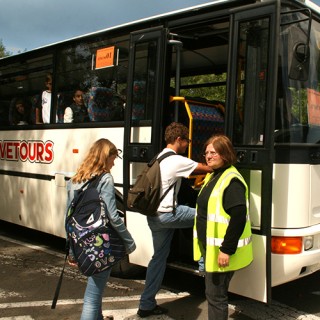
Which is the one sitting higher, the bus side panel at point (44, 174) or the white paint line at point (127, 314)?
the bus side panel at point (44, 174)

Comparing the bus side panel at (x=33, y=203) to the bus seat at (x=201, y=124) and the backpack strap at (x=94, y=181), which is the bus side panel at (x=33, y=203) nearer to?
the bus seat at (x=201, y=124)

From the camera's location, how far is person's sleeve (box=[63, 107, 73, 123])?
18.8ft

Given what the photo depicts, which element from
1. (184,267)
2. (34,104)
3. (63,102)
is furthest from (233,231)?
(34,104)

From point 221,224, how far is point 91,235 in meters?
0.95

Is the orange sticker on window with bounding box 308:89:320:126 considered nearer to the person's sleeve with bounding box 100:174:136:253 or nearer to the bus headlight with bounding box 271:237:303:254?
the bus headlight with bounding box 271:237:303:254

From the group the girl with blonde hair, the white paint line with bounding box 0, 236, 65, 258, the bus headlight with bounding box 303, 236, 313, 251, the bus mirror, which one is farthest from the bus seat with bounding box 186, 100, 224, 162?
the white paint line with bounding box 0, 236, 65, 258

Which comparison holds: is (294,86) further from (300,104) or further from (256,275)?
(256,275)

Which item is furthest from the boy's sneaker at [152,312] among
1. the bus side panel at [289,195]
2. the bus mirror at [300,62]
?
the bus mirror at [300,62]

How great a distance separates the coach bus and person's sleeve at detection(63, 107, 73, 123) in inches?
2.4

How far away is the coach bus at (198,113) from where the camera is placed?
365 centimetres

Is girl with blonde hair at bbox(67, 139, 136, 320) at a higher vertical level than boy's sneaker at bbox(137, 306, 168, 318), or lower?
higher

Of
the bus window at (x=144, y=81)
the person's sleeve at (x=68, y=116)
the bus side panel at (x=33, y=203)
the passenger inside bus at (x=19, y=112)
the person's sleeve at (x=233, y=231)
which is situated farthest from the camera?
Result: the passenger inside bus at (x=19, y=112)

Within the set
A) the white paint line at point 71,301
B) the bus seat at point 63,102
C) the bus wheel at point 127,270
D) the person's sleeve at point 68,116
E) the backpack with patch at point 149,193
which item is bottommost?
the white paint line at point 71,301

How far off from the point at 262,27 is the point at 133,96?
1.54 metres
